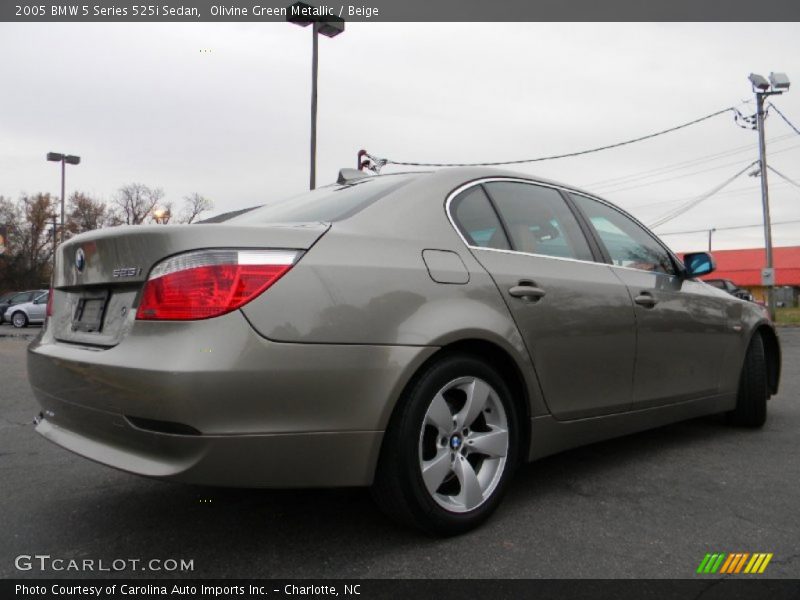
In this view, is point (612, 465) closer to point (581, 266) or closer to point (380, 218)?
point (581, 266)

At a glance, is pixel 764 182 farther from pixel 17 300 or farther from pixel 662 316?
pixel 17 300

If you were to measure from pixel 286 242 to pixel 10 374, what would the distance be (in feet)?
24.2

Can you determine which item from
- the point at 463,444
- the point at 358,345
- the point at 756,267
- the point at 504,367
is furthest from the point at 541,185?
the point at 756,267

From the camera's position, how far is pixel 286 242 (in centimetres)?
221

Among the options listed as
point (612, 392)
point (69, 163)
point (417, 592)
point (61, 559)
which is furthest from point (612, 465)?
point (69, 163)

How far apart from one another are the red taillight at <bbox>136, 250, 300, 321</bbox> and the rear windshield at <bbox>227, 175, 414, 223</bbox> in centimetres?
50

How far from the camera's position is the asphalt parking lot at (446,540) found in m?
2.27

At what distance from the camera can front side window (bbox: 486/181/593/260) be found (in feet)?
10.0

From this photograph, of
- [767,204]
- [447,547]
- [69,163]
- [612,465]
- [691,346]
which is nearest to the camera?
[447,547]

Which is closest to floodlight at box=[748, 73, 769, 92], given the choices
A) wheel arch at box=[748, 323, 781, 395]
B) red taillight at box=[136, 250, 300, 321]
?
wheel arch at box=[748, 323, 781, 395]

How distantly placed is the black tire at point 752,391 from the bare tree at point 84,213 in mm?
49927

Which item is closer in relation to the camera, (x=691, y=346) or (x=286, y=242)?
(x=286, y=242)

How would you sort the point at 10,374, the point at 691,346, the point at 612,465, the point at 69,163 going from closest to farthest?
the point at 612,465 < the point at 691,346 < the point at 10,374 < the point at 69,163

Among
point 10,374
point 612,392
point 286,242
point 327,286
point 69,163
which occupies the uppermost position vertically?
point 69,163
